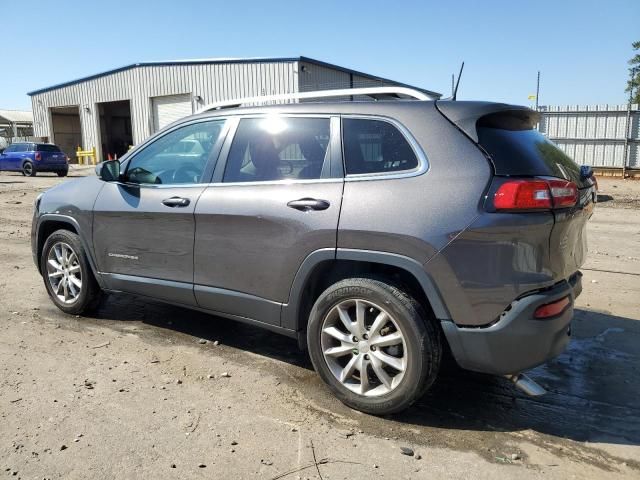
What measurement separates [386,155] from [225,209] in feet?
4.02

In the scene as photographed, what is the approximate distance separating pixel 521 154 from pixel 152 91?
3070cm

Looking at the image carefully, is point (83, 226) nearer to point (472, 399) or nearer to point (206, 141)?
point (206, 141)

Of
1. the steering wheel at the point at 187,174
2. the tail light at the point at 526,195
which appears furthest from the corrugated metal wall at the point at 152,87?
the tail light at the point at 526,195

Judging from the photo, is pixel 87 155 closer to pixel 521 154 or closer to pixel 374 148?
pixel 374 148

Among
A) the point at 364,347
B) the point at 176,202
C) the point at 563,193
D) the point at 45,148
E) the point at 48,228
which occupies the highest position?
the point at 45,148

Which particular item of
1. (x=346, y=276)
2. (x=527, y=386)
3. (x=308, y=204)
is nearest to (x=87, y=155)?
(x=308, y=204)

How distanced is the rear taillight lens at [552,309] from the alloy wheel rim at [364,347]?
29.3 inches

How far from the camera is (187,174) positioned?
420cm

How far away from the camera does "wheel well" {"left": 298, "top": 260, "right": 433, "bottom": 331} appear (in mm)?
3191

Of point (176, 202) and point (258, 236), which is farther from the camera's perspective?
point (176, 202)

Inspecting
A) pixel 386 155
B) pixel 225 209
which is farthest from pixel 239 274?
pixel 386 155

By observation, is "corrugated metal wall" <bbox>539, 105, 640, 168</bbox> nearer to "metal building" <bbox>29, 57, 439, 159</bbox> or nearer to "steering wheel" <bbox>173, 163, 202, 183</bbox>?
"metal building" <bbox>29, 57, 439, 159</bbox>

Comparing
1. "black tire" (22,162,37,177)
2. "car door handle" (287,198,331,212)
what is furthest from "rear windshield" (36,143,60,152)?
"car door handle" (287,198,331,212)

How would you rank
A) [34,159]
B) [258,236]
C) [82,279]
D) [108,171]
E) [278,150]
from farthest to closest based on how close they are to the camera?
[34,159] < [82,279] < [108,171] < [278,150] < [258,236]
